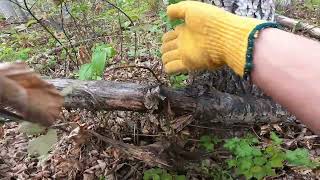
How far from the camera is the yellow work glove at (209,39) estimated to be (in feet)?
5.20

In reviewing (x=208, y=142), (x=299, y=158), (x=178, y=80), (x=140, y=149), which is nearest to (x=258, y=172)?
(x=299, y=158)

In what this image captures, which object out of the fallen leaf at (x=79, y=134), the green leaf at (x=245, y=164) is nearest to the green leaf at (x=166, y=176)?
the green leaf at (x=245, y=164)

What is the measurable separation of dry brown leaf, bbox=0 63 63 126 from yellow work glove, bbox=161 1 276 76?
838 millimetres

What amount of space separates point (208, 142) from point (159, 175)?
1.41 ft

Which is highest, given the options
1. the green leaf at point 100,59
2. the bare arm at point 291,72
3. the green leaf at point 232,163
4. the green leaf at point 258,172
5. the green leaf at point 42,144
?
the bare arm at point 291,72

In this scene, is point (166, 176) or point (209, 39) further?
point (166, 176)

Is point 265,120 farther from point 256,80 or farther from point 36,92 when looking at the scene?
point 36,92

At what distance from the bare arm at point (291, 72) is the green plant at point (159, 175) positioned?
1.16 meters

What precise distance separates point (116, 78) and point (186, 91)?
97 cm

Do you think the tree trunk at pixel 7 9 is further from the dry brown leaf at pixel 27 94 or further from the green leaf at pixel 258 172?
the dry brown leaf at pixel 27 94

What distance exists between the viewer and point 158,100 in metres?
2.52

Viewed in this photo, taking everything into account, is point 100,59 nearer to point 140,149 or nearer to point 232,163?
point 140,149

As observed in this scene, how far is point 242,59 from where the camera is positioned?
156 centimetres

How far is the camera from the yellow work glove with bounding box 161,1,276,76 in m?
1.59
